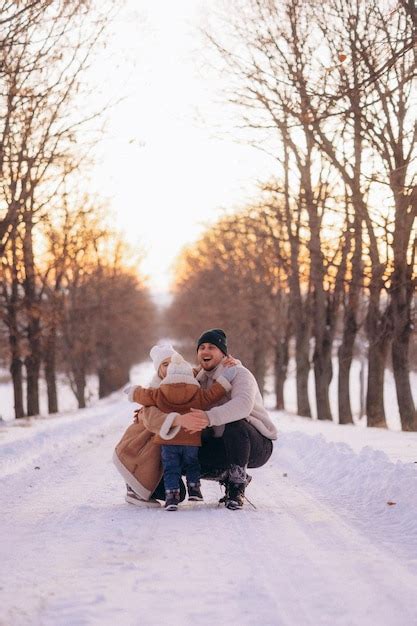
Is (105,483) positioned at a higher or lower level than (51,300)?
lower

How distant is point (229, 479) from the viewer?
725cm

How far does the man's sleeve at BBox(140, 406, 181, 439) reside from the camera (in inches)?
279

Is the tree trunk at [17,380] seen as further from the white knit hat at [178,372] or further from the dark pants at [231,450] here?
the white knit hat at [178,372]

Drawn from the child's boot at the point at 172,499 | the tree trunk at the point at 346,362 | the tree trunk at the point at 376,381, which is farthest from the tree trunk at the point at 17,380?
the child's boot at the point at 172,499

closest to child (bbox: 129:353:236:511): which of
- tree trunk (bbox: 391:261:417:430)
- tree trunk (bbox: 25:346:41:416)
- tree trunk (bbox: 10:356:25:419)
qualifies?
tree trunk (bbox: 391:261:417:430)

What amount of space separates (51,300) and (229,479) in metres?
22.0

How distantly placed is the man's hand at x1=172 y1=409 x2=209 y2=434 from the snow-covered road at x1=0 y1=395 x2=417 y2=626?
0.72m

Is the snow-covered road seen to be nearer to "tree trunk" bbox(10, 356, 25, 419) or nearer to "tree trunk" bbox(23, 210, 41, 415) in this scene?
"tree trunk" bbox(23, 210, 41, 415)

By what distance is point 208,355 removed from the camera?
7551 mm

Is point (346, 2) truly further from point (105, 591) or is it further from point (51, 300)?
point (51, 300)

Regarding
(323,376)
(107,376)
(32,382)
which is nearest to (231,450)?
(323,376)

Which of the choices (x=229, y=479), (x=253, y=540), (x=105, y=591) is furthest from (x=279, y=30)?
(x=105, y=591)

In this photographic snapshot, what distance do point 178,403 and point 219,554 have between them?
2.12 m

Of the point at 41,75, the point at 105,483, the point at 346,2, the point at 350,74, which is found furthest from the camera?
the point at 41,75
